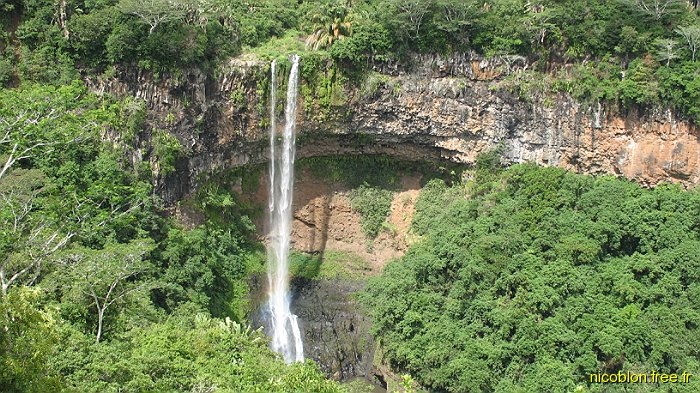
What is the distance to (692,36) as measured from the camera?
79.8 ft

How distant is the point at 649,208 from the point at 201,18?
17.3 metres

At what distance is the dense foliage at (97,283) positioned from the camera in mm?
12453

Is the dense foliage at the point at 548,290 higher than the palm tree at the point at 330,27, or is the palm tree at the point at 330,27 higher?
the palm tree at the point at 330,27

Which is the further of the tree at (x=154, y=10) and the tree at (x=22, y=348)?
the tree at (x=154, y=10)

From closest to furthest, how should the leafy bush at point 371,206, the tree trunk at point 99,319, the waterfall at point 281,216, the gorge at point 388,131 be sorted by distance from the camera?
the tree trunk at point 99,319 → the gorge at point 388,131 → the waterfall at point 281,216 → the leafy bush at point 371,206

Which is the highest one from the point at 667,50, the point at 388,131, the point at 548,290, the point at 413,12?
the point at 413,12

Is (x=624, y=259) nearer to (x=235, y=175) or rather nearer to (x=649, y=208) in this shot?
(x=649, y=208)

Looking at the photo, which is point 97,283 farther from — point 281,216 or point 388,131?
point 388,131

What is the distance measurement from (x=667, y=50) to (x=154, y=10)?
1795 centimetres

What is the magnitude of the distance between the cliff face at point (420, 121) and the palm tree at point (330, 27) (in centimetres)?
144

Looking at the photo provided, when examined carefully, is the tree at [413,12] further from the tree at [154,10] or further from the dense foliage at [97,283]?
the dense foliage at [97,283]

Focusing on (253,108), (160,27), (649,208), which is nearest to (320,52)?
(253,108)

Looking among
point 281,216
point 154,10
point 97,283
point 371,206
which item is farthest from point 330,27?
point 97,283

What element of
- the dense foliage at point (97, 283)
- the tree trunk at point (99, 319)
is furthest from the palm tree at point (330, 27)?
the tree trunk at point (99, 319)
